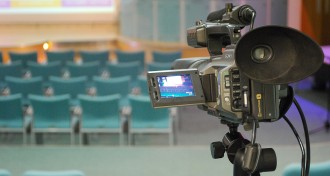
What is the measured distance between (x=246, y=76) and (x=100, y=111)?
3.63m

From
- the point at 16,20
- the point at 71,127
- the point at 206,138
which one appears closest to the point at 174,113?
the point at 206,138

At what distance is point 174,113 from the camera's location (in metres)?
5.74

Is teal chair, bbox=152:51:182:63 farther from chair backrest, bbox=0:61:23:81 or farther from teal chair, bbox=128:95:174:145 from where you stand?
teal chair, bbox=128:95:174:145

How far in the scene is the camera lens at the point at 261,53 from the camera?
151 centimetres

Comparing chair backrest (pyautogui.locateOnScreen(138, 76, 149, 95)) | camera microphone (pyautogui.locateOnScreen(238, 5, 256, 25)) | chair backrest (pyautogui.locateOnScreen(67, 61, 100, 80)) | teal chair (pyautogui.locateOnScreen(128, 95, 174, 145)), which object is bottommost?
teal chair (pyautogui.locateOnScreen(128, 95, 174, 145))

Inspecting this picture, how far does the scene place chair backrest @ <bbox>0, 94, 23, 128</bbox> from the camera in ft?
16.5

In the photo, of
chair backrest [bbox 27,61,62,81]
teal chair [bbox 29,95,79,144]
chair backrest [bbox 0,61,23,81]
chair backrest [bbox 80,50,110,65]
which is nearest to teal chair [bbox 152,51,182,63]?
chair backrest [bbox 80,50,110,65]

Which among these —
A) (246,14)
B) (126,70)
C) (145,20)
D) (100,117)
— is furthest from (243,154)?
(145,20)

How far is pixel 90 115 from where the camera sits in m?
5.01

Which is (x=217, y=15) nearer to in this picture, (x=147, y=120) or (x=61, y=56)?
(x=147, y=120)

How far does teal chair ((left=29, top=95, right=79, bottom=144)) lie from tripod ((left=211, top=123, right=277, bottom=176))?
3.40 metres

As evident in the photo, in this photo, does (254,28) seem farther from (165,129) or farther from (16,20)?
(16,20)

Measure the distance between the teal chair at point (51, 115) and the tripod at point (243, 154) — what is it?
11.2 ft

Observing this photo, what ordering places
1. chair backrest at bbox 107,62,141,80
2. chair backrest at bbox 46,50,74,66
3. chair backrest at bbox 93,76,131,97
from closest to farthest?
chair backrest at bbox 93,76,131,97 < chair backrest at bbox 107,62,141,80 < chair backrest at bbox 46,50,74,66
